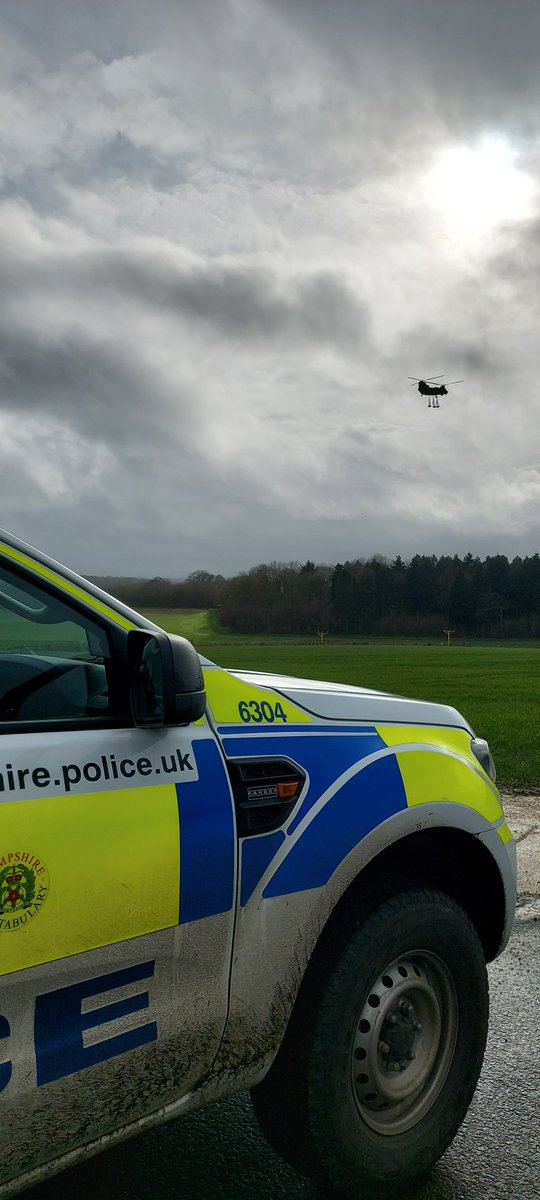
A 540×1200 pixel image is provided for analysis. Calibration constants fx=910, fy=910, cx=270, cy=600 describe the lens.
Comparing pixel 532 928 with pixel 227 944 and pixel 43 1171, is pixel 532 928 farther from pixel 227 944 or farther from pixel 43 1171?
pixel 43 1171

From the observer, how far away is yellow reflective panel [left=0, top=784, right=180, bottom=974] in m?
1.68

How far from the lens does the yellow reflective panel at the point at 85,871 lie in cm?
168

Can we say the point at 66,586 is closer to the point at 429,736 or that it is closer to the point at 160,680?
the point at 160,680

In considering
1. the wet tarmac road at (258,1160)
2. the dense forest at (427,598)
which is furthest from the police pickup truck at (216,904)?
the dense forest at (427,598)

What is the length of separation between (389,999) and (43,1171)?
1.00 m

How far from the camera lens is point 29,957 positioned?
1.69 metres

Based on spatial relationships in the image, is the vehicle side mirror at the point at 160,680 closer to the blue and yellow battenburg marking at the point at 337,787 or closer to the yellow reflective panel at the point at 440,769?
the blue and yellow battenburg marking at the point at 337,787

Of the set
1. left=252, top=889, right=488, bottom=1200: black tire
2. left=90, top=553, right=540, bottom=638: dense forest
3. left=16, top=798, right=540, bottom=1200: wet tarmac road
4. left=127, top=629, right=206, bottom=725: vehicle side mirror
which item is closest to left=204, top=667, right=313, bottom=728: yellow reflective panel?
left=127, top=629, right=206, bottom=725: vehicle side mirror

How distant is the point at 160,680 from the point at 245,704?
17.9 inches

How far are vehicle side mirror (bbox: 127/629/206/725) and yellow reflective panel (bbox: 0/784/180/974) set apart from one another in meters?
0.17

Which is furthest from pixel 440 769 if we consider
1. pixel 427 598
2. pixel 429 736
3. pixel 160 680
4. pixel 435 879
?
pixel 427 598

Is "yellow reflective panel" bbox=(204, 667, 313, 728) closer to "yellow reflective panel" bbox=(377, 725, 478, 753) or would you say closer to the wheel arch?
"yellow reflective panel" bbox=(377, 725, 478, 753)

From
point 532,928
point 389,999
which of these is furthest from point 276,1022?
point 532,928

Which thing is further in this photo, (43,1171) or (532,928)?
(532,928)
